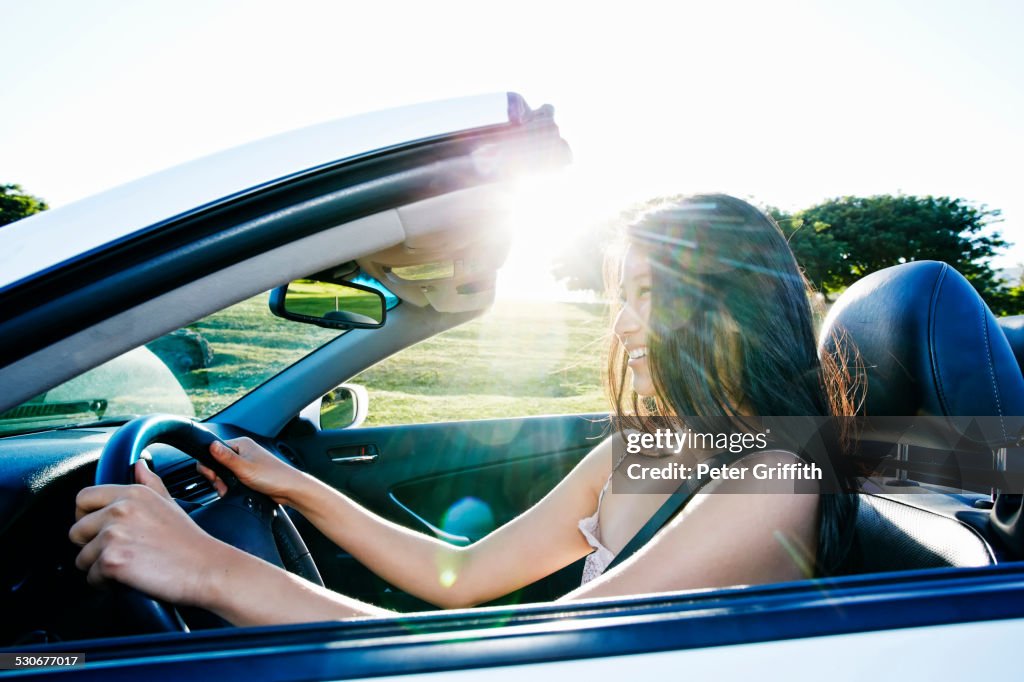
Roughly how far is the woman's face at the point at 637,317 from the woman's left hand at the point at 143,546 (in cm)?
91

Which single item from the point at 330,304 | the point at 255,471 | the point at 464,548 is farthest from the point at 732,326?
the point at 255,471

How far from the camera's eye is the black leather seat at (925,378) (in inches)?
55.6

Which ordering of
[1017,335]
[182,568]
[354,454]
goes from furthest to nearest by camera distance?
[354,454]
[1017,335]
[182,568]

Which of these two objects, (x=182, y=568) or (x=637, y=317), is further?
(x=637, y=317)

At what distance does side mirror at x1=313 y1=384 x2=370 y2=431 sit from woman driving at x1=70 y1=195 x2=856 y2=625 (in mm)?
1254

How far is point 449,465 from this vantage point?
282cm

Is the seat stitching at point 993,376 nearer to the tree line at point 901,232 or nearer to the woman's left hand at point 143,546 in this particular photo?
the woman's left hand at point 143,546

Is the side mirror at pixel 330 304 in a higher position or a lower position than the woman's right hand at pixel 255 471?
higher

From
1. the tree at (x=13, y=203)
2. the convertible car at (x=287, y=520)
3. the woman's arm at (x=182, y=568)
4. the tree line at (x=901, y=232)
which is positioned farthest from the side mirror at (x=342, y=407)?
the tree line at (x=901, y=232)

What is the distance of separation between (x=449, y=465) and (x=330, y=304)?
1309mm

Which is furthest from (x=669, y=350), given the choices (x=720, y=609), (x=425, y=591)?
(x=425, y=591)

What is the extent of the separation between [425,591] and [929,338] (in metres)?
1.35

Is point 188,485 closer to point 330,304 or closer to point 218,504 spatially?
point 218,504

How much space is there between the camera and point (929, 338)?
1.52 meters
